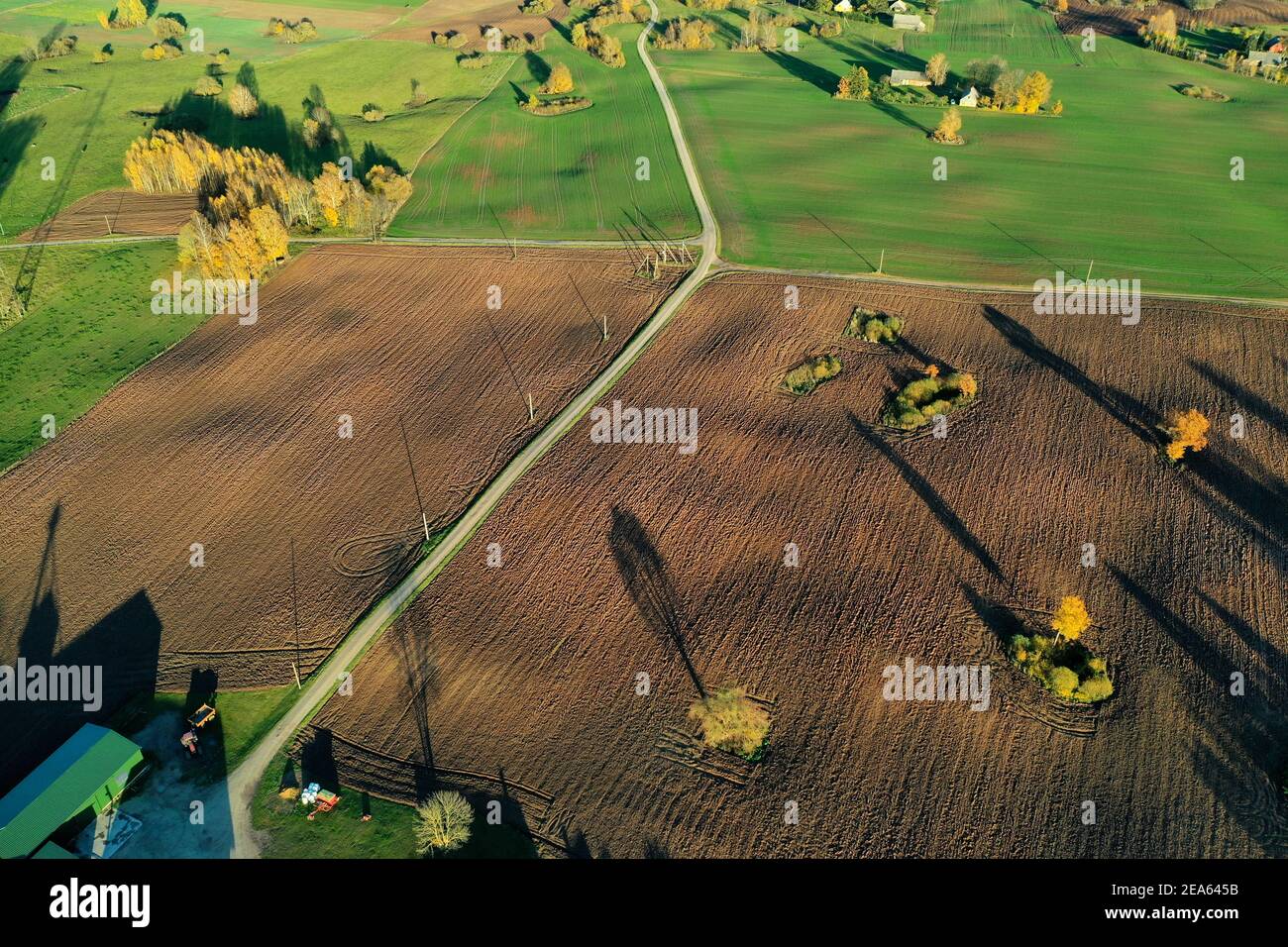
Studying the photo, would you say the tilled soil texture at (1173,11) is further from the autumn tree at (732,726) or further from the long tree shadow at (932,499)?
the autumn tree at (732,726)

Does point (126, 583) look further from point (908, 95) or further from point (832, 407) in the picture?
point (908, 95)

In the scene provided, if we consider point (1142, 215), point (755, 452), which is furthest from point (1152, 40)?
point (755, 452)

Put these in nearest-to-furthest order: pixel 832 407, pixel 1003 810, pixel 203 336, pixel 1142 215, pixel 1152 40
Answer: pixel 1003 810
pixel 832 407
pixel 203 336
pixel 1142 215
pixel 1152 40

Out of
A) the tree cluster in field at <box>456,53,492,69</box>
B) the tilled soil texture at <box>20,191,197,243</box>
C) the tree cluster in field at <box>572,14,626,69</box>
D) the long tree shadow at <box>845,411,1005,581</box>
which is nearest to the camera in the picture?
the long tree shadow at <box>845,411,1005,581</box>

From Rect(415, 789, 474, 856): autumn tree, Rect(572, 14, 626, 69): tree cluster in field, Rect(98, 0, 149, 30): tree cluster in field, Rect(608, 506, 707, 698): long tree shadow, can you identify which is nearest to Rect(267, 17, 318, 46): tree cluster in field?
Rect(98, 0, 149, 30): tree cluster in field

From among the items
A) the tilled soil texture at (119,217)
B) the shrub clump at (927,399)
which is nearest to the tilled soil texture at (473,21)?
the tilled soil texture at (119,217)

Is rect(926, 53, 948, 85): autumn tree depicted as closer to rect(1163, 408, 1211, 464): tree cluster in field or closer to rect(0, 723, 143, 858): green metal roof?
rect(1163, 408, 1211, 464): tree cluster in field
